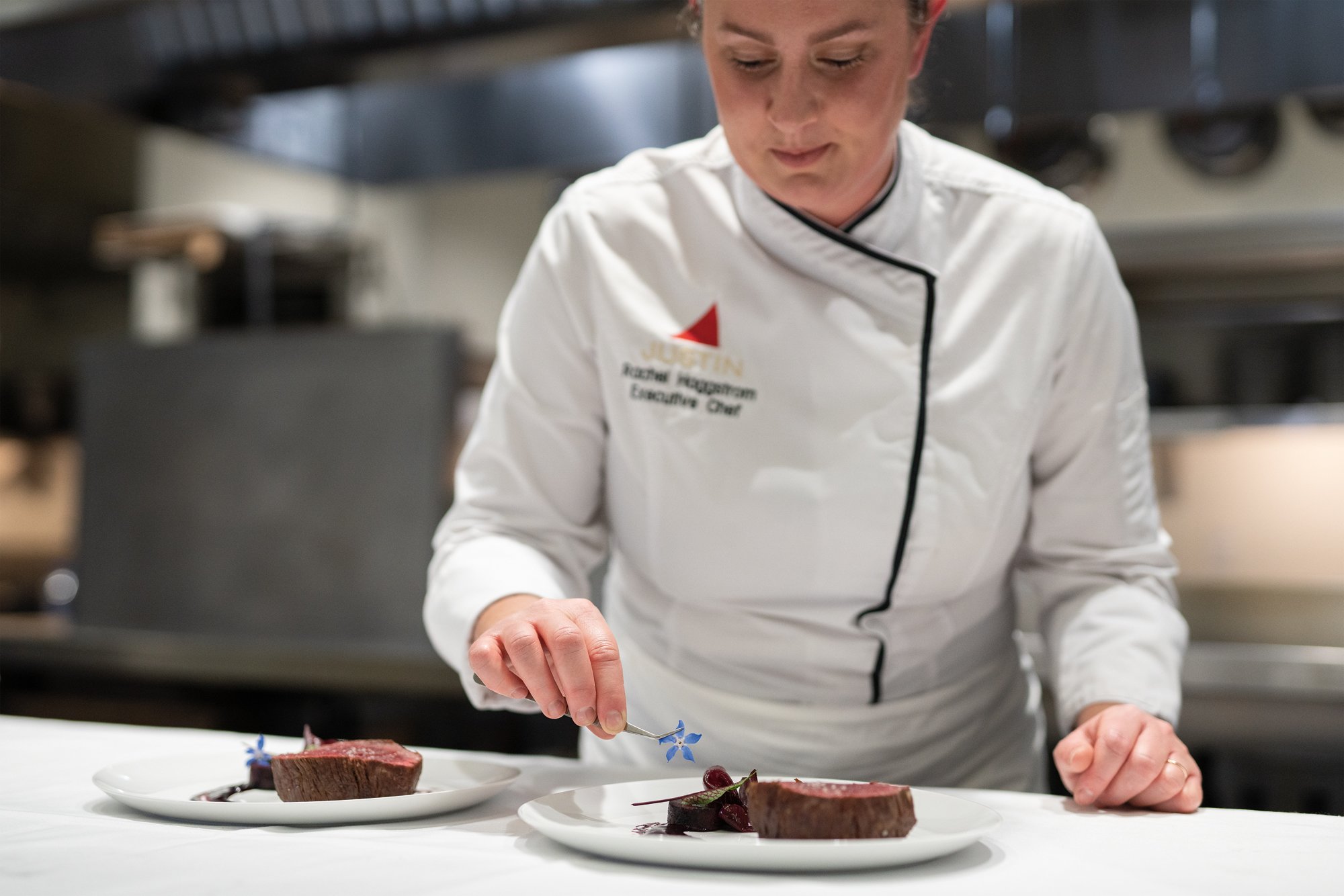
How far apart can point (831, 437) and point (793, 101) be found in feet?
1.05

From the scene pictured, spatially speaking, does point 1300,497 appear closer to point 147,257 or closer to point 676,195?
point 676,195

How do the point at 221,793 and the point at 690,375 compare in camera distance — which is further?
the point at 690,375

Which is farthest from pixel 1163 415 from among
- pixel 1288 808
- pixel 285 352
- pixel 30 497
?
pixel 30 497

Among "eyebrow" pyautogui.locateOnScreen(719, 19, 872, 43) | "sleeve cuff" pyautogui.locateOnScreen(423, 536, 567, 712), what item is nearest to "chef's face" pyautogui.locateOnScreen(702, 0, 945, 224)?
"eyebrow" pyautogui.locateOnScreen(719, 19, 872, 43)

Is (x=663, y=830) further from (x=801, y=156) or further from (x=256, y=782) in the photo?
(x=801, y=156)

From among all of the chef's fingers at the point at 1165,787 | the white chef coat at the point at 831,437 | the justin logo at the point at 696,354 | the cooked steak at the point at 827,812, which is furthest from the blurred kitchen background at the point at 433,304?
the cooked steak at the point at 827,812

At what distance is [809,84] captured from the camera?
1087 millimetres

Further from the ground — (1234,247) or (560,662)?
(1234,247)

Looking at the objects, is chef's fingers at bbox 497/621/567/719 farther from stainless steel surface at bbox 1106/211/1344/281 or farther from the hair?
stainless steel surface at bbox 1106/211/1344/281

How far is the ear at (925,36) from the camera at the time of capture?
1.19m

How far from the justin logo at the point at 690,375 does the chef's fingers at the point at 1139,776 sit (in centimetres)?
47

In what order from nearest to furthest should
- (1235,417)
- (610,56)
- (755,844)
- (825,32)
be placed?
(755,844)
(825,32)
(610,56)
(1235,417)

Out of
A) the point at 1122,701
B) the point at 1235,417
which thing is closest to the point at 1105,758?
the point at 1122,701

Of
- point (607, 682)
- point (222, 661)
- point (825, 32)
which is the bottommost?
point (222, 661)
